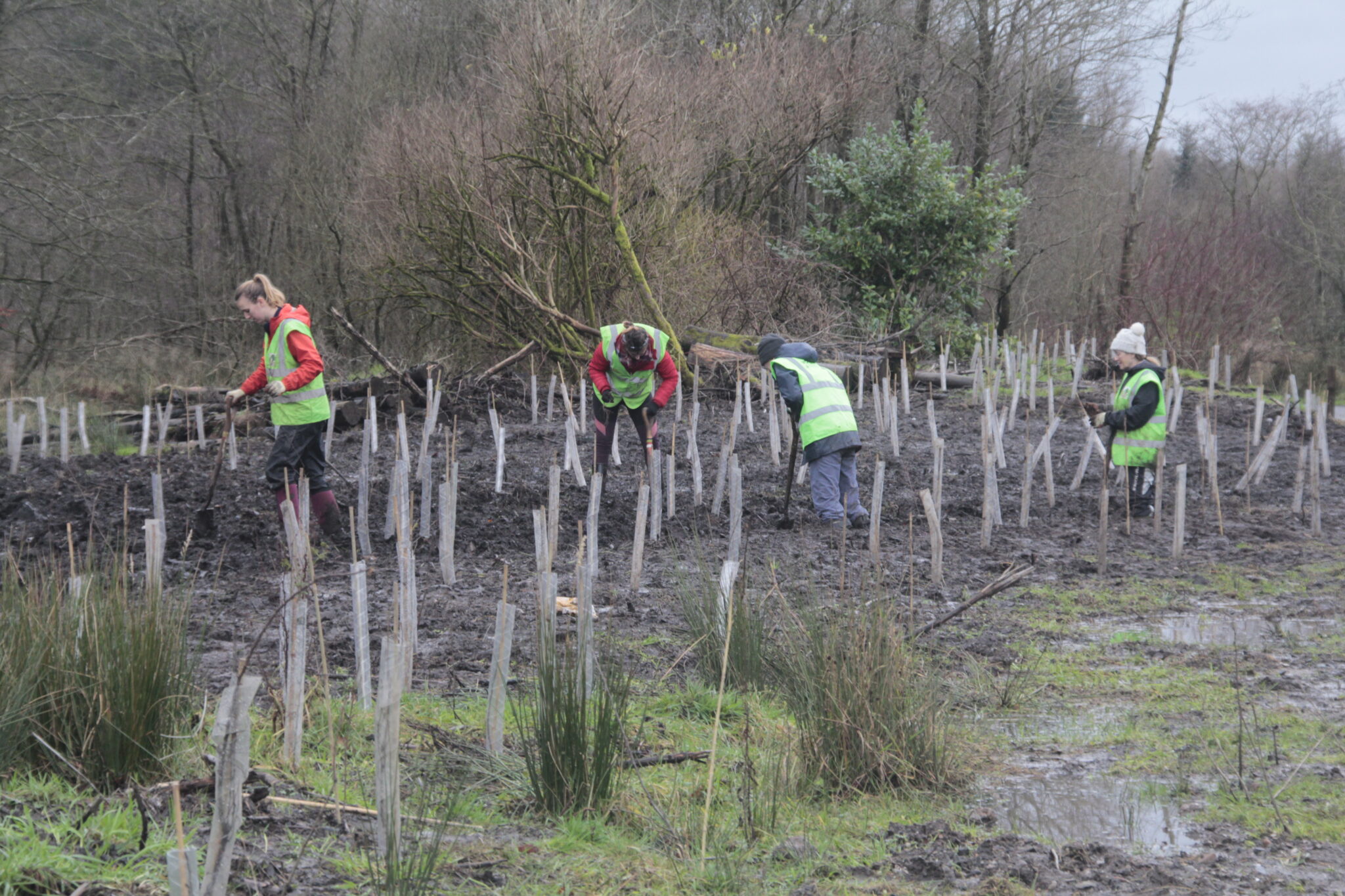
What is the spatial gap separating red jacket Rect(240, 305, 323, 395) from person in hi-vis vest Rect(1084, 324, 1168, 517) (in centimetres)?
541

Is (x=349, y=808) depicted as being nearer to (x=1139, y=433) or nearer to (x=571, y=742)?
(x=571, y=742)

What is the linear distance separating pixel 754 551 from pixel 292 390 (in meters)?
3.03

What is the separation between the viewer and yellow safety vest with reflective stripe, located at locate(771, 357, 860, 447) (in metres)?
7.18

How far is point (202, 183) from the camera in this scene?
2006 cm

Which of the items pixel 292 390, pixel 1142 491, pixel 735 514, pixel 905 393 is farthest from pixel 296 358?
pixel 905 393

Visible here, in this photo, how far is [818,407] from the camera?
23.6 ft

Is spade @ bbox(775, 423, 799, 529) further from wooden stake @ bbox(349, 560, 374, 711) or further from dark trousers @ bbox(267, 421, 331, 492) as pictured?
wooden stake @ bbox(349, 560, 374, 711)

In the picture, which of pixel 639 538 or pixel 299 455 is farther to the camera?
pixel 299 455

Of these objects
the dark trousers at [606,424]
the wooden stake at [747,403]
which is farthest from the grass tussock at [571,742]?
the wooden stake at [747,403]

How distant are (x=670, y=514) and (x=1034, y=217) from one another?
63.1 ft

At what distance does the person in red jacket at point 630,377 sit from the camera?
7594 mm

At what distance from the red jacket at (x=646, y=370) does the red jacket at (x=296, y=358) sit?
80.1 inches

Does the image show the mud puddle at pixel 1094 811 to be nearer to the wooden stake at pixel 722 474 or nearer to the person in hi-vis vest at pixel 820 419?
the person in hi-vis vest at pixel 820 419

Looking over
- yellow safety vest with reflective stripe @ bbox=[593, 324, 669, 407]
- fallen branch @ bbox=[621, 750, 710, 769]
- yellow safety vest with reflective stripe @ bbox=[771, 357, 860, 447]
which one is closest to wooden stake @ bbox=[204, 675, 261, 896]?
fallen branch @ bbox=[621, 750, 710, 769]
